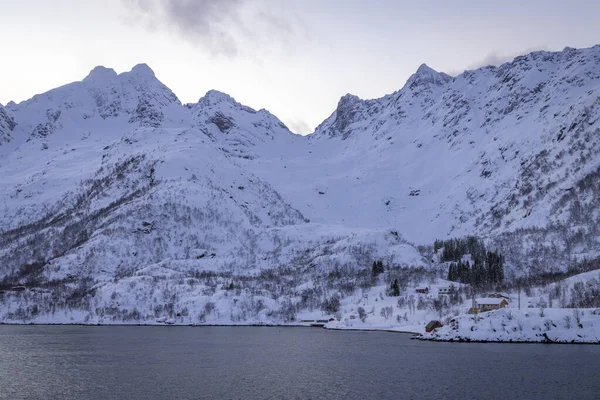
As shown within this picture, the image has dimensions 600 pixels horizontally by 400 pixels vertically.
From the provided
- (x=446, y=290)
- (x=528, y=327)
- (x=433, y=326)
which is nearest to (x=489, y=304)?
(x=433, y=326)

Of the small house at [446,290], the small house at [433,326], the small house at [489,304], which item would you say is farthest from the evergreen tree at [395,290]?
the small house at [433,326]

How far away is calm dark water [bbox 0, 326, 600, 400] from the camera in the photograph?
6281cm

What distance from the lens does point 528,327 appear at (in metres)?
114

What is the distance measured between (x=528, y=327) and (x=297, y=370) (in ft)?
191

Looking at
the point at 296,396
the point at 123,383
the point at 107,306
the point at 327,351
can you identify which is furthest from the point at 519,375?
the point at 107,306

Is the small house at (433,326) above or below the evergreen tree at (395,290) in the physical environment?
below

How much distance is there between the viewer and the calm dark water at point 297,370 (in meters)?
62.8

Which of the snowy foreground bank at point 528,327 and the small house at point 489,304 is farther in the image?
the small house at point 489,304

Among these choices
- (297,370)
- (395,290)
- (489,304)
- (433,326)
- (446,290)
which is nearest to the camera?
(297,370)

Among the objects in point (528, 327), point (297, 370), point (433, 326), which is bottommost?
point (297, 370)

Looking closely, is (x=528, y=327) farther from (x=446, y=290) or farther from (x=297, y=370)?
(x=446, y=290)

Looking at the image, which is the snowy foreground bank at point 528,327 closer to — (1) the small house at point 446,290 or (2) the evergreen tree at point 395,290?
(1) the small house at point 446,290

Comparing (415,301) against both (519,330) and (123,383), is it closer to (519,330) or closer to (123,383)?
(519,330)

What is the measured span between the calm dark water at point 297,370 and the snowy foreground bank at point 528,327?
→ 21.1 feet
